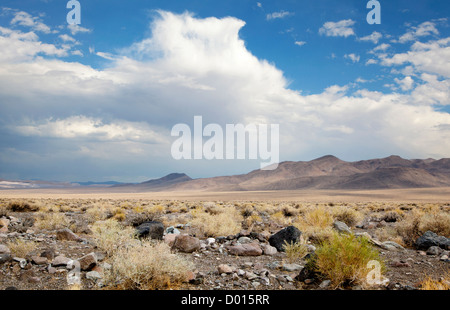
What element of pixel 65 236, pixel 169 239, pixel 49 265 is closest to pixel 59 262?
pixel 49 265

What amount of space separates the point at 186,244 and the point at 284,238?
3.14 metres

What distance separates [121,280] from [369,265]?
5.05 meters

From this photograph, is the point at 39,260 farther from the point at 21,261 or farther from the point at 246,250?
the point at 246,250

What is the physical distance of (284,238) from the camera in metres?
9.77

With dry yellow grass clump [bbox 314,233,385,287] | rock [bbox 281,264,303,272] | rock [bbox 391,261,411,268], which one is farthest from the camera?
rock [bbox 391,261,411,268]

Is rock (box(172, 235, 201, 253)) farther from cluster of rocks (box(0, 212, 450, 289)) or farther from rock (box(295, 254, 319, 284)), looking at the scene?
rock (box(295, 254, 319, 284))

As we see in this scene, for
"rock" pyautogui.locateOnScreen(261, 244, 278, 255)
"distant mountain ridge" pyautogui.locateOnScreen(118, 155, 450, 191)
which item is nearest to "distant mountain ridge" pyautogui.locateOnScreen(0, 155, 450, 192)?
"distant mountain ridge" pyautogui.locateOnScreen(118, 155, 450, 191)

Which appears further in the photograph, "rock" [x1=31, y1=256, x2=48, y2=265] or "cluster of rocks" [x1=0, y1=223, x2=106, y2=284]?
"rock" [x1=31, y1=256, x2=48, y2=265]

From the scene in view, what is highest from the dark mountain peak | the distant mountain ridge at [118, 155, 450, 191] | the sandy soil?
the dark mountain peak

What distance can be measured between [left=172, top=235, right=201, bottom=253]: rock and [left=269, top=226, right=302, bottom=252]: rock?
250cm

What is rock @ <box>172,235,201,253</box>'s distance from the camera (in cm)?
925

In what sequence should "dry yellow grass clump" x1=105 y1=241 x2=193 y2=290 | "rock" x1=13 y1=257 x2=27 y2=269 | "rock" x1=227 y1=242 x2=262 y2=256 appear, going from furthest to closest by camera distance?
"rock" x1=227 y1=242 x2=262 y2=256 → "rock" x1=13 y1=257 x2=27 y2=269 → "dry yellow grass clump" x1=105 y1=241 x2=193 y2=290
